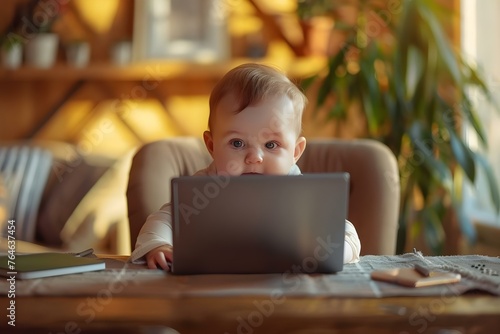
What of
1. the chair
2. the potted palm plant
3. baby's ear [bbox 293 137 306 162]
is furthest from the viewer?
the potted palm plant

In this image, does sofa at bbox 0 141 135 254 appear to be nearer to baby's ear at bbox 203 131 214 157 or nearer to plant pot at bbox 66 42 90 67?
plant pot at bbox 66 42 90 67

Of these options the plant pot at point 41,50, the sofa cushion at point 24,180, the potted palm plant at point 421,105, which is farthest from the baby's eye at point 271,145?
the plant pot at point 41,50

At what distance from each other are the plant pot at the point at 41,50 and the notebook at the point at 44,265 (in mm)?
2958

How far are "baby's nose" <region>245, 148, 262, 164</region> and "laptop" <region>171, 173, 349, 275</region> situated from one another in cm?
26

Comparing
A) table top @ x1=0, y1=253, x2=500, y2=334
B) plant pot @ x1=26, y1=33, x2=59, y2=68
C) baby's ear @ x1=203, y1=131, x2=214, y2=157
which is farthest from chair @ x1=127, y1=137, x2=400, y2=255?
plant pot @ x1=26, y1=33, x2=59, y2=68

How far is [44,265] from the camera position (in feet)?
3.57

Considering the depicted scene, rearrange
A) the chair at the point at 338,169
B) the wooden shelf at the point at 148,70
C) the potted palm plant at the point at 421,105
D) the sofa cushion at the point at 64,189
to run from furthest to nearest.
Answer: the wooden shelf at the point at 148,70 < the sofa cushion at the point at 64,189 < the potted palm plant at the point at 421,105 < the chair at the point at 338,169

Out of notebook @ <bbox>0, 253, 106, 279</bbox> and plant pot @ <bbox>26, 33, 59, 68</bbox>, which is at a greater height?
plant pot @ <bbox>26, 33, 59, 68</bbox>

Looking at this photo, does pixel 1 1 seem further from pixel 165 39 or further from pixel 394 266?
pixel 394 266

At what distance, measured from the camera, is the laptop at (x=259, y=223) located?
1.01 m

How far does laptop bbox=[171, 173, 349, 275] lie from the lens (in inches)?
39.8

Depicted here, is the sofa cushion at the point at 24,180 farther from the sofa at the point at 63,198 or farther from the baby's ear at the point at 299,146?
the baby's ear at the point at 299,146

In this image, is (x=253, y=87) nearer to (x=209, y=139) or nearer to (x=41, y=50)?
(x=209, y=139)

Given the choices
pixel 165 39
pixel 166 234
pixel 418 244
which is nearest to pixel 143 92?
pixel 165 39
